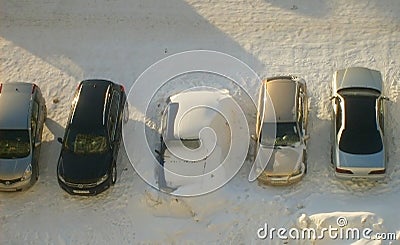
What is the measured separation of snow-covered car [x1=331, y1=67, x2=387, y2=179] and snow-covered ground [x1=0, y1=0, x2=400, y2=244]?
1.75 ft

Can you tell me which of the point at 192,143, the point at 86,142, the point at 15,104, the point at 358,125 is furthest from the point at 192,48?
the point at 358,125

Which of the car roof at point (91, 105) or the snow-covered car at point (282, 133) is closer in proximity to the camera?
the snow-covered car at point (282, 133)

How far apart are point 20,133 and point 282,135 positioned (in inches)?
233

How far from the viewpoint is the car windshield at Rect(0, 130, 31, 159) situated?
62.0ft

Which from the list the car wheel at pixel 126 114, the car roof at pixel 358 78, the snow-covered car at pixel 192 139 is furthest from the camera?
the car wheel at pixel 126 114

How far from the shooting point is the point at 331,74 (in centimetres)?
2053

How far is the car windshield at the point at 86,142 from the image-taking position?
18.8 meters

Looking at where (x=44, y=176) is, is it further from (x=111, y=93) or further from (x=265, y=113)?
(x=265, y=113)

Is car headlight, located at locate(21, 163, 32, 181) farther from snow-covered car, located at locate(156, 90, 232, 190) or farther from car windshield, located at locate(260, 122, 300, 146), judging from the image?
car windshield, located at locate(260, 122, 300, 146)

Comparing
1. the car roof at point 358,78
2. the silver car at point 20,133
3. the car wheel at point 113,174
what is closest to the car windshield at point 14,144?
the silver car at point 20,133

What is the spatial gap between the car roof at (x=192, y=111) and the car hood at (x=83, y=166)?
1.60 m

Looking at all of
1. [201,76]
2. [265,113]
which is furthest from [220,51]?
[265,113]

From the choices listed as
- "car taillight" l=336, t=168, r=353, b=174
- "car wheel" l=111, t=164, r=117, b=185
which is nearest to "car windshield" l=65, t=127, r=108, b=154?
"car wheel" l=111, t=164, r=117, b=185

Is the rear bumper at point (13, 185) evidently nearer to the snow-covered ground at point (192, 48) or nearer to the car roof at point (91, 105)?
the snow-covered ground at point (192, 48)
